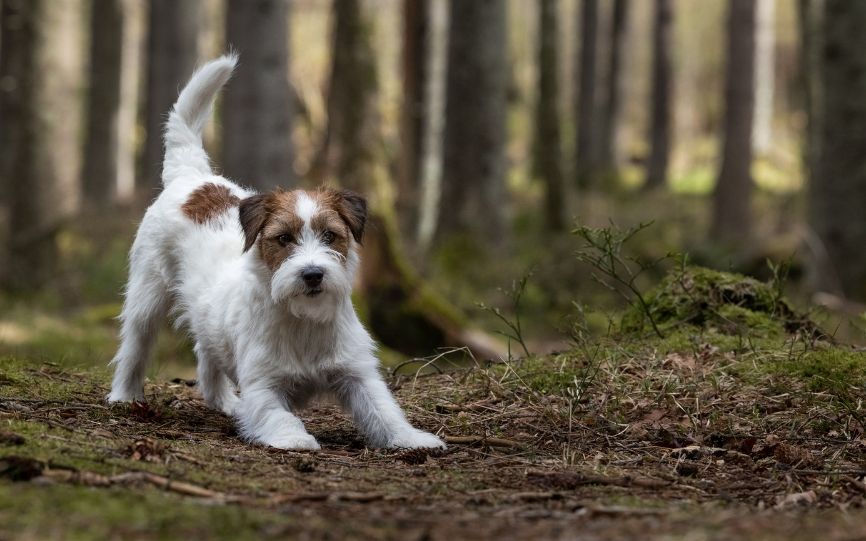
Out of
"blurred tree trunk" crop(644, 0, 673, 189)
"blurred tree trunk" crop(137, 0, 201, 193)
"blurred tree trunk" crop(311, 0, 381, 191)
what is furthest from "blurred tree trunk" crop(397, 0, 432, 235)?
"blurred tree trunk" crop(644, 0, 673, 189)

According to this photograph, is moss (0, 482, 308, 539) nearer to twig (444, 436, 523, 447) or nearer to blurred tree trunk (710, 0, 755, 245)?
twig (444, 436, 523, 447)

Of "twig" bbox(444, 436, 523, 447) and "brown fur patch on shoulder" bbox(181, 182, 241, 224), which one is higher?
"brown fur patch on shoulder" bbox(181, 182, 241, 224)

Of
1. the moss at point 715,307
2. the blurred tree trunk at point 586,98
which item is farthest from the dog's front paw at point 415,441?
the blurred tree trunk at point 586,98

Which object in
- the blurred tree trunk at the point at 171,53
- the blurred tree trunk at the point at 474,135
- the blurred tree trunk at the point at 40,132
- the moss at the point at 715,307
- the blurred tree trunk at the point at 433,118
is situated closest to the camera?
the moss at the point at 715,307

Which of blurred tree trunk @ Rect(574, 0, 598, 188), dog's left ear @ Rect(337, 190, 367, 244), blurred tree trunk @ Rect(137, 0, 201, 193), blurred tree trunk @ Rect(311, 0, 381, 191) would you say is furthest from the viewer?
blurred tree trunk @ Rect(574, 0, 598, 188)

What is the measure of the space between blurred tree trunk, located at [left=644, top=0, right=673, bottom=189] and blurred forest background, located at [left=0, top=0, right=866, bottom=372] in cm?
135

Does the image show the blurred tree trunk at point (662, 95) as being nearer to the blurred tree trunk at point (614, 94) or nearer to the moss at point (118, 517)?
the blurred tree trunk at point (614, 94)

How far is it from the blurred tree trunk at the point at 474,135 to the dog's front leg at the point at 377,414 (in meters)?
10.0

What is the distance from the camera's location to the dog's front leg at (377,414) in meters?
5.02

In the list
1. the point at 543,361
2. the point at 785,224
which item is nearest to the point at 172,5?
the point at 785,224

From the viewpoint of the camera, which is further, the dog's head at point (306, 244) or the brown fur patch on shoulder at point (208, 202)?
the brown fur patch on shoulder at point (208, 202)

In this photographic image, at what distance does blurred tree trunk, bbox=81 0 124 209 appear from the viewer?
81.0 feet

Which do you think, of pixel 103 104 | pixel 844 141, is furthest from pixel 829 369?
pixel 103 104

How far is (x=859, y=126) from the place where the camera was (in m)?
11.2
